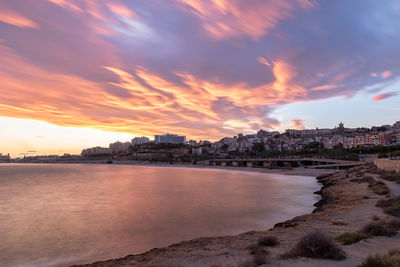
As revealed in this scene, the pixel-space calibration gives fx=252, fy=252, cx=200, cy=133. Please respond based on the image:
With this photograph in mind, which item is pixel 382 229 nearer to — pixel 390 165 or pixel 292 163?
pixel 390 165

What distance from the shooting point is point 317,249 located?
8.28 m

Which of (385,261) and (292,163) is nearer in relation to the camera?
(385,261)

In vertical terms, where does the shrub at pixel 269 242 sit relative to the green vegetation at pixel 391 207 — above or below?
below

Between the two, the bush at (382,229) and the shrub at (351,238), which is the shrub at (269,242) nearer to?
the shrub at (351,238)

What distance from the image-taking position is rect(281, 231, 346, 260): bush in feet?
26.6

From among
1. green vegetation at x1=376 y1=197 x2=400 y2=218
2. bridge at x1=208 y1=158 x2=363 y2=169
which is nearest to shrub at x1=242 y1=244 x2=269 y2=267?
green vegetation at x1=376 y1=197 x2=400 y2=218

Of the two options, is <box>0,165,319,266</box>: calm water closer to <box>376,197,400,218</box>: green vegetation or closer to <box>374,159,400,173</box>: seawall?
<box>376,197,400,218</box>: green vegetation

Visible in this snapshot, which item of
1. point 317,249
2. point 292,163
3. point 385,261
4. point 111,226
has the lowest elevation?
point 111,226

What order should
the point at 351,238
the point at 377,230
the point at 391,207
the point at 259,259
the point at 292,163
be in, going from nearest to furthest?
the point at 259,259, the point at 351,238, the point at 377,230, the point at 391,207, the point at 292,163

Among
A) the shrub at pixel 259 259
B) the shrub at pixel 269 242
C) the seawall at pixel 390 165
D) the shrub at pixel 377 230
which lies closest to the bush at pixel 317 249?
the shrub at pixel 259 259

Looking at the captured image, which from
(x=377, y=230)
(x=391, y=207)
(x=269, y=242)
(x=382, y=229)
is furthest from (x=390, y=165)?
(x=269, y=242)

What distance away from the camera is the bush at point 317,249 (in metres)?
8.12

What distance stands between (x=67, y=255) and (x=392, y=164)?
137ft

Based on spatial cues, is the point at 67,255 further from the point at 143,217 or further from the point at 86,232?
the point at 143,217
